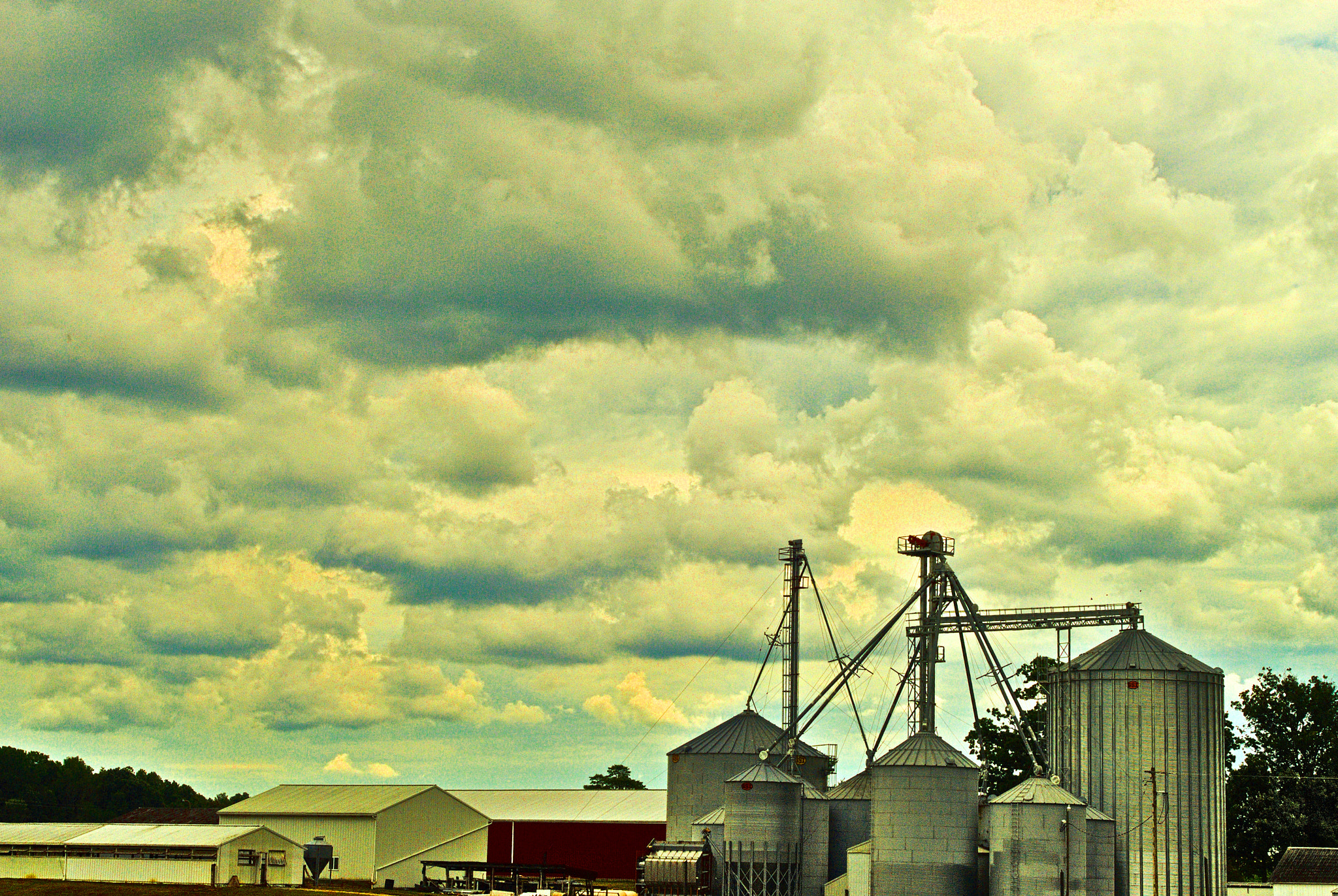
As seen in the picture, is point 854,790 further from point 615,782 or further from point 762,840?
point 615,782

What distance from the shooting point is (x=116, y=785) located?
654 feet

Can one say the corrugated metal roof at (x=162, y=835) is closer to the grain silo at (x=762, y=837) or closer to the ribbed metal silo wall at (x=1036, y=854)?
the grain silo at (x=762, y=837)

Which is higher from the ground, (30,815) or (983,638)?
(983,638)

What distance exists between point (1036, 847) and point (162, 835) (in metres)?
56.0

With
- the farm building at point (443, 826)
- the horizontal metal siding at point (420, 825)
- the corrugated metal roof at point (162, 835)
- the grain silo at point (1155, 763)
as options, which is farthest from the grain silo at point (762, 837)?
the corrugated metal roof at point (162, 835)

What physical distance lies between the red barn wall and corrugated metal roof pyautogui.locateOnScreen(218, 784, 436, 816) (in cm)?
815

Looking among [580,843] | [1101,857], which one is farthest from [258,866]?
[1101,857]

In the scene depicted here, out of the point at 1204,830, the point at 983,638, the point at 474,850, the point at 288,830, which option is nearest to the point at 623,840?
the point at 474,850

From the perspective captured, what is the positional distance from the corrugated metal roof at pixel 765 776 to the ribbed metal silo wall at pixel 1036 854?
11675 millimetres

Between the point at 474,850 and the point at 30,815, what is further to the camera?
the point at 30,815

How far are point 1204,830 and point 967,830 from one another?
43.7 feet

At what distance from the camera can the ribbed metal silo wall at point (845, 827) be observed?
282 ft

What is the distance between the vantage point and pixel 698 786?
92688mm

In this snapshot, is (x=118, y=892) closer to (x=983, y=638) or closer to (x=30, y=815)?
(x=983, y=638)
